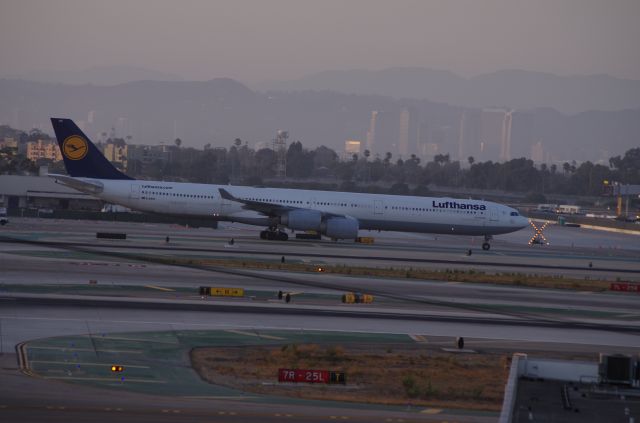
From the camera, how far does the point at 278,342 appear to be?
98.3 ft

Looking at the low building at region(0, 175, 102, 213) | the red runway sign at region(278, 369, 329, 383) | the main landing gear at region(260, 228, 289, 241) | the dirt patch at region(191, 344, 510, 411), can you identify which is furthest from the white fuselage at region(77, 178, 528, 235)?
the red runway sign at region(278, 369, 329, 383)

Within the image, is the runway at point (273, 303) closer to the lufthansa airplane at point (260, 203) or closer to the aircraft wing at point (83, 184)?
the lufthansa airplane at point (260, 203)

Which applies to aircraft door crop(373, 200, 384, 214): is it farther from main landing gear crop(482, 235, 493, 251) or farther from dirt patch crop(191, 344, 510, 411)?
dirt patch crop(191, 344, 510, 411)

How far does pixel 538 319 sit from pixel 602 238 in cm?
5795

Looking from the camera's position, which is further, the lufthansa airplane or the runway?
the lufthansa airplane

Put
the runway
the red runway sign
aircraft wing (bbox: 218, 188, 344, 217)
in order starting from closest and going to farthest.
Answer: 1. the red runway sign
2. the runway
3. aircraft wing (bbox: 218, 188, 344, 217)

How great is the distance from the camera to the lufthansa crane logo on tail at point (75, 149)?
6394 centimetres

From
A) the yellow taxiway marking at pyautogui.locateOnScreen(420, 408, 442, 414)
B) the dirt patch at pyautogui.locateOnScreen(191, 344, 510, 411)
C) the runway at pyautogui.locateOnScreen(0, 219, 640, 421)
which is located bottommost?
the yellow taxiway marking at pyautogui.locateOnScreen(420, 408, 442, 414)

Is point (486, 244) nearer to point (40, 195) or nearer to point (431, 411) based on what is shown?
point (40, 195)

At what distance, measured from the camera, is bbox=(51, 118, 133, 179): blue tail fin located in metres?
63.9

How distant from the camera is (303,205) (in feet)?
210

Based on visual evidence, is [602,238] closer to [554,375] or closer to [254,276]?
[254,276]

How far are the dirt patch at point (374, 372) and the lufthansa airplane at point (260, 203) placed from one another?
3317 centimetres

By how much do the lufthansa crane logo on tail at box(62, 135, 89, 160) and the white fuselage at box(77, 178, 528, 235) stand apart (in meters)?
1.78
